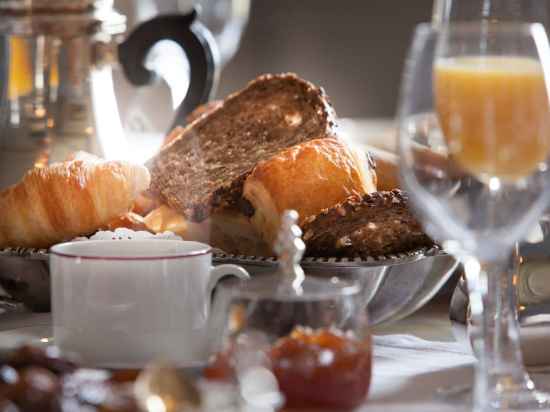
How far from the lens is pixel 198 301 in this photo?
0.62 metres

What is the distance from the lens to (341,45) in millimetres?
3094

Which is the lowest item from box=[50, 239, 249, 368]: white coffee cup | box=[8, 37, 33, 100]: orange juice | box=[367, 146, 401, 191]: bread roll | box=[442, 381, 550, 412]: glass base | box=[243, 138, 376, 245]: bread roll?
box=[442, 381, 550, 412]: glass base

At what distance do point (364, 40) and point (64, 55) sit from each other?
89.6 inches

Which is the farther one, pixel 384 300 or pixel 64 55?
pixel 64 55

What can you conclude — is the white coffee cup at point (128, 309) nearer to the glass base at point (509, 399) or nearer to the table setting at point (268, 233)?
the table setting at point (268, 233)

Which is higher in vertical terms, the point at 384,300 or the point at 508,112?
the point at 508,112

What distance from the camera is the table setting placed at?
50 centimetres

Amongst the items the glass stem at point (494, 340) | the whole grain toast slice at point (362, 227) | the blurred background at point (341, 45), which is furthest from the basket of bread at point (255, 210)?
the blurred background at point (341, 45)

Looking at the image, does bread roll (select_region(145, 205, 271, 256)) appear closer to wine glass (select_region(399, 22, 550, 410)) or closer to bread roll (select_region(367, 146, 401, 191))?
bread roll (select_region(367, 146, 401, 191))

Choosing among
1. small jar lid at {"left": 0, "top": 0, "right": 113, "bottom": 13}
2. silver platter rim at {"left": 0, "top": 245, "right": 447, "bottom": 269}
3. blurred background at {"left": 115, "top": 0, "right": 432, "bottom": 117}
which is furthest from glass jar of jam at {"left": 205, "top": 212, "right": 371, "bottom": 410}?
blurred background at {"left": 115, "top": 0, "right": 432, "bottom": 117}

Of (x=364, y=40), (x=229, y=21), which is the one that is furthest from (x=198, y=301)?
(x=364, y=40)

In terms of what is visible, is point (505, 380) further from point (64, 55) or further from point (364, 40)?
point (364, 40)

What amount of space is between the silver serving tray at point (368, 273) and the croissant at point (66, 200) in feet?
0.06

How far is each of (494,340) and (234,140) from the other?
0.32 meters
